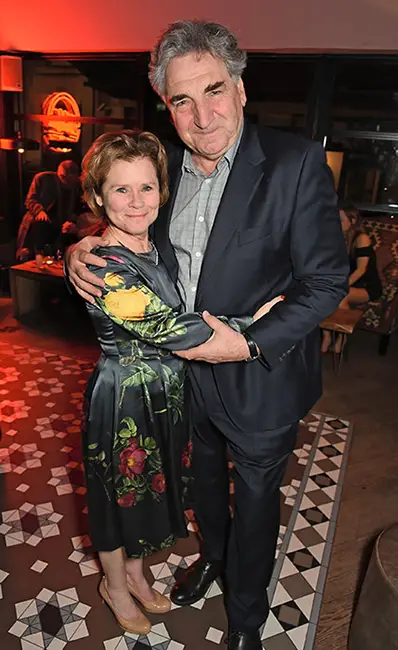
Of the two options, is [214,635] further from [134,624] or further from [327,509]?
[327,509]

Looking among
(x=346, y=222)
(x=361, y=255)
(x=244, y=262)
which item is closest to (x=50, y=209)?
(x=346, y=222)

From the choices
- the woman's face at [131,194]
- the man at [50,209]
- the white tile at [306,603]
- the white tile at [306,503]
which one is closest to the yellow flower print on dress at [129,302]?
the woman's face at [131,194]

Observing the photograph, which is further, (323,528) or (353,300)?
(353,300)

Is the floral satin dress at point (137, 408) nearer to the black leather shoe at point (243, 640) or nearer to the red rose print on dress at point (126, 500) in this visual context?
the red rose print on dress at point (126, 500)

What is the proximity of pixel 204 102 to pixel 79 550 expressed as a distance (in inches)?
71.9

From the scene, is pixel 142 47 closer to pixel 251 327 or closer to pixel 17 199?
pixel 17 199

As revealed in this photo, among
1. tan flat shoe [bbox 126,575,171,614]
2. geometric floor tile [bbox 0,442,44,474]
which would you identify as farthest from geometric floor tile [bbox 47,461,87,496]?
tan flat shoe [bbox 126,575,171,614]

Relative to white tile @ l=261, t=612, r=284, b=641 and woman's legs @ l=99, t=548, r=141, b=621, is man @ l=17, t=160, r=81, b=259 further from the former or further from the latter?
white tile @ l=261, t=612, r=284, b=641

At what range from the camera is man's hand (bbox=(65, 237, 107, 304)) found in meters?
1.53

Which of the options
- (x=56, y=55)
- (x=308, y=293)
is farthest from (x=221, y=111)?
(x=56, y=55)

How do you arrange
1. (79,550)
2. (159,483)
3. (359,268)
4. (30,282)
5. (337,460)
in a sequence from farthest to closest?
(30,282) < (359,268) < (337,460) < (79,550) < (159,483)

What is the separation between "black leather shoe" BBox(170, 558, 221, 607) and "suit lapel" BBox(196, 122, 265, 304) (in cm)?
123

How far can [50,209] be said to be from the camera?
5844 millimetres

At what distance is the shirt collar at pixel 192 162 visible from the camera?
5.42 ft
